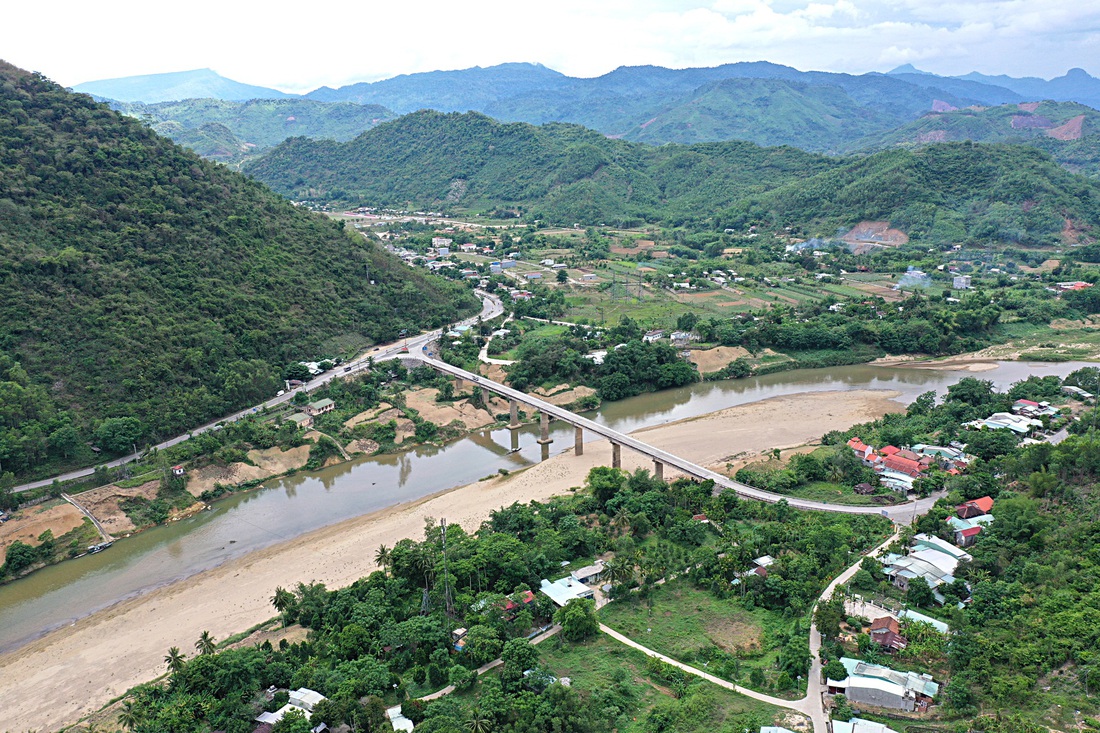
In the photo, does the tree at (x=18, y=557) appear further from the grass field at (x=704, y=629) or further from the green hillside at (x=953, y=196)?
the green hillside at (x=953, y=196)

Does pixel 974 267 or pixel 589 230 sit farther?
pixel 589 230

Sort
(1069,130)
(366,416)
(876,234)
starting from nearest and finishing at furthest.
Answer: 1. (366,416)
2. (876,234)
3. (1069,130)

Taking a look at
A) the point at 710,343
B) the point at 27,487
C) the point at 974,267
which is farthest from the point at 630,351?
the point at 974,267

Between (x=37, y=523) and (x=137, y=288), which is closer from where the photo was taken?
(x=37, y=523)

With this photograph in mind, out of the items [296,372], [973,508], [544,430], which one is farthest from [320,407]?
[973,508]

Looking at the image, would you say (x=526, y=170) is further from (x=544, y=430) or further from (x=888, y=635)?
(x=888, y=635)

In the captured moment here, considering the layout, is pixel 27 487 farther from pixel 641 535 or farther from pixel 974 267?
pixel 974 267
